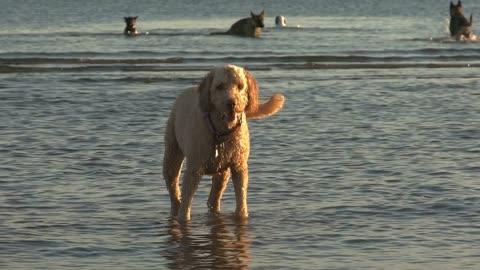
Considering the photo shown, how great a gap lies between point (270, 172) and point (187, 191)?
2439 millimetres

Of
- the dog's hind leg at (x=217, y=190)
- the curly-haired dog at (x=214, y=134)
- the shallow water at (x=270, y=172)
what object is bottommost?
the shallow water at (x=270, y=172)

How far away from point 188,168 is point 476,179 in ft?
10.2

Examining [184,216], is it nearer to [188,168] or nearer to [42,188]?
[188,168]

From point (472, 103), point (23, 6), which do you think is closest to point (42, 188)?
point (472, 103)

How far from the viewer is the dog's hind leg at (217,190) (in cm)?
980

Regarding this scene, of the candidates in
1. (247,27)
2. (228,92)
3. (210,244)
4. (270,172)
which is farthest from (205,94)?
(247,27)

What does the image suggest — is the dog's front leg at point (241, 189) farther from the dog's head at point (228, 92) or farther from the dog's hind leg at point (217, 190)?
the dog's head at point (228, 92)

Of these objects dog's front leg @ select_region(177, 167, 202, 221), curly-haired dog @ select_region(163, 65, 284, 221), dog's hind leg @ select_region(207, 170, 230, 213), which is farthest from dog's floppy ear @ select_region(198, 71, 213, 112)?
dog's hind leg @ select_region(207, 170, 230, 213)

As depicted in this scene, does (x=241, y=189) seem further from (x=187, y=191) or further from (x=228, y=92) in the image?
(x=228, y=92)

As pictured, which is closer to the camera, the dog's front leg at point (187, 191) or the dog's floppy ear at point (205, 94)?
the dog's floppy ear at point (205, 94)

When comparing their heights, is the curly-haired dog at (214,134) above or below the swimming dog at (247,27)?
above

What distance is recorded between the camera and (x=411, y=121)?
15539 mm

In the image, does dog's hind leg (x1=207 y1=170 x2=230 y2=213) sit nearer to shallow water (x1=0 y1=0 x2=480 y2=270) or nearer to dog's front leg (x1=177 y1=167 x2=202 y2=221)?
shallow water (x1=0 y1=0 x2=480 y2=270)

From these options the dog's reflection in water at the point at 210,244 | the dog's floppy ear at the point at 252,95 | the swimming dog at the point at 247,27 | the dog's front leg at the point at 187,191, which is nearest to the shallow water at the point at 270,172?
the dog's reflection in water at the point at 210,244
